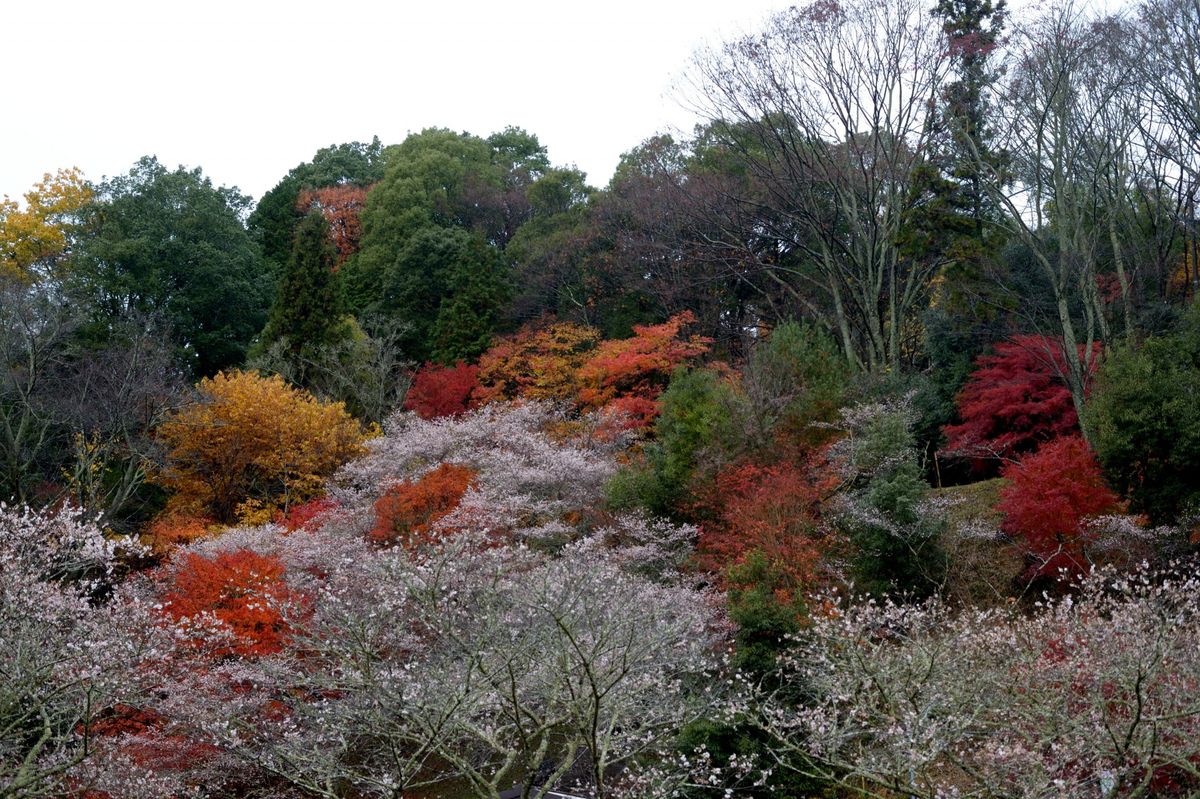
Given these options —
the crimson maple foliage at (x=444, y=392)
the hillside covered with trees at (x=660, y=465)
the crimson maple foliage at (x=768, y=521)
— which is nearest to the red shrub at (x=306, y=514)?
the hillside covered with trees at (x=660, y=465)

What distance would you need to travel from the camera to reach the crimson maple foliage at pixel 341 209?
36562mm

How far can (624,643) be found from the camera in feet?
33.7

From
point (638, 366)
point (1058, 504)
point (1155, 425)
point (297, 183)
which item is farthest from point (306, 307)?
point (1155, 425)

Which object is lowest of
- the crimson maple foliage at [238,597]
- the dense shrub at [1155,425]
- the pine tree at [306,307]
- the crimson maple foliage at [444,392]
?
the crimson maple foliage at [238,597]

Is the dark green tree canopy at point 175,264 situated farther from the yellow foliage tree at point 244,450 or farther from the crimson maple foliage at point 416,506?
the crimson maple foliage at point 416,506

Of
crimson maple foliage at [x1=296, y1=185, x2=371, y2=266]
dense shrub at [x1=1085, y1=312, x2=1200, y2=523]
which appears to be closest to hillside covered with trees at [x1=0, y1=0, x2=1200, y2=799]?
dense shrub at [x1=1085, y1=312, x2=1200, y2=523]

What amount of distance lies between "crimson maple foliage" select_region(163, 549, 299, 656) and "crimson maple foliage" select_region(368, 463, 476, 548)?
267 cm

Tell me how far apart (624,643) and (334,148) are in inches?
1418

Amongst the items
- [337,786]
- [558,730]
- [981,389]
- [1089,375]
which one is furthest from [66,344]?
[1089,375]

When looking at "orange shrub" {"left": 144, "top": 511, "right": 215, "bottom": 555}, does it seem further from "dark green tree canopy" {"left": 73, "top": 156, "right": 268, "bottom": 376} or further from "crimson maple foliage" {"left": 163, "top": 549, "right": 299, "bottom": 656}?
"dark green tree canopy" {"left": 73, "top": 156, "right": 268, "bottom": 376}

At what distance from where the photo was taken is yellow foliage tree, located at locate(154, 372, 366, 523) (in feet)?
75.9

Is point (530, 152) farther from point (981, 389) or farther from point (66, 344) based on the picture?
point (981, 389)

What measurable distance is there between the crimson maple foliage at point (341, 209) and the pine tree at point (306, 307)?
7.50 meters

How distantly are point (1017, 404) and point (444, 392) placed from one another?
46.2ft
